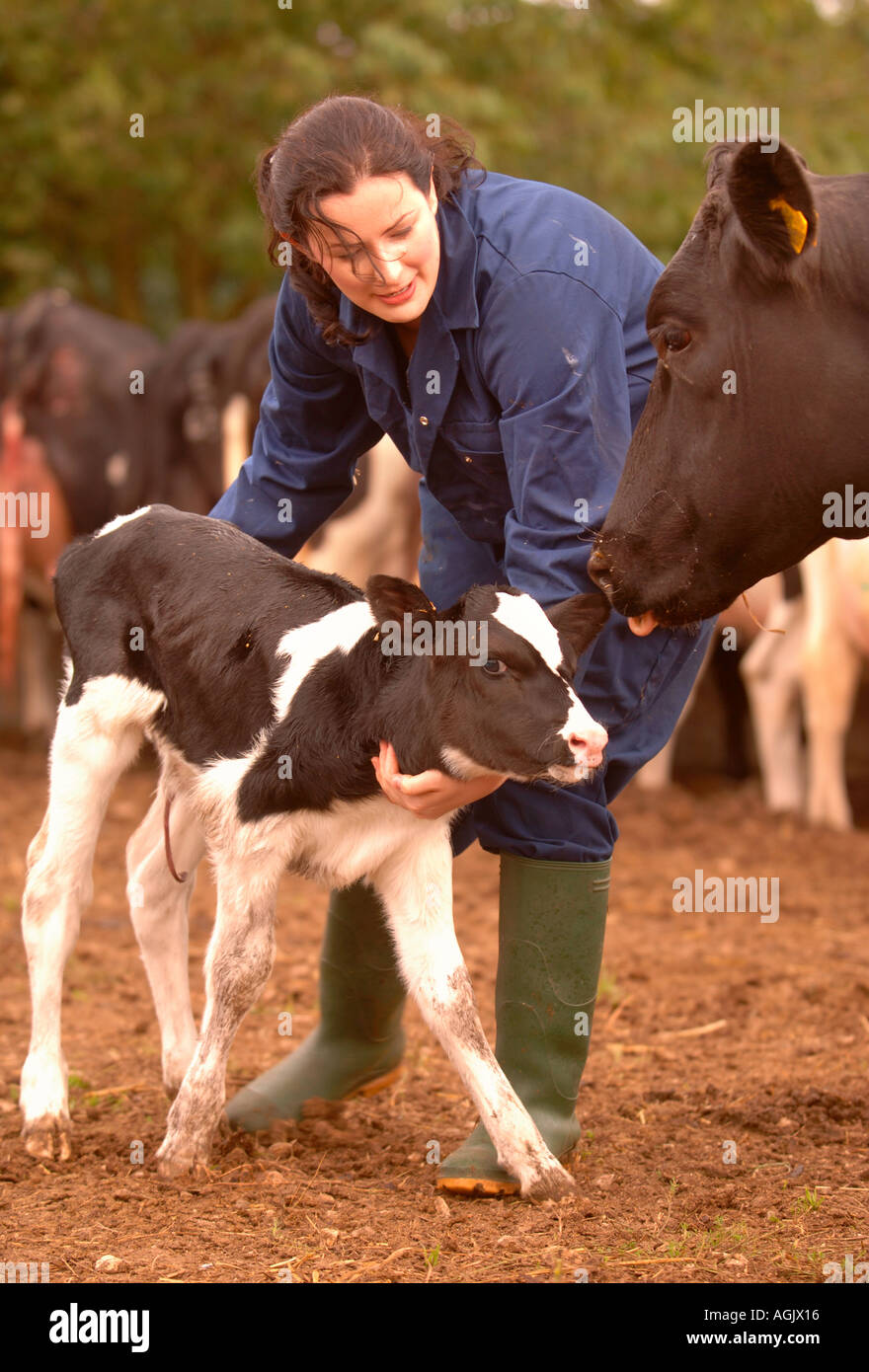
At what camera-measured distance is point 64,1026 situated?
16.7ft

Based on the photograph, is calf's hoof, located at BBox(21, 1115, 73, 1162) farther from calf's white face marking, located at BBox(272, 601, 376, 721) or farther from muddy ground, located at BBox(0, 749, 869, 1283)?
calf's white face marking, located at BBox(272, 601, 376, 721)

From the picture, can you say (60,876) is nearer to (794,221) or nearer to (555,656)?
(555,656)

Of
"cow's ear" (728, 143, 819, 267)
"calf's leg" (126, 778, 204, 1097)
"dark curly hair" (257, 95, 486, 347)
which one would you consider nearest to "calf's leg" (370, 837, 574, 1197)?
"calf's leg" (126, 778, 204, 1097)

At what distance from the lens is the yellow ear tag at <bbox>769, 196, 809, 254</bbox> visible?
296 centimetres

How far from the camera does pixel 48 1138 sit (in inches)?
149

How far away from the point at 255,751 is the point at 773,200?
150 centimetres

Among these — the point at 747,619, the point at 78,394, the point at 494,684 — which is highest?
the point at 78,394

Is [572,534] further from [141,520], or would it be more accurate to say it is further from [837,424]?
[141,520]

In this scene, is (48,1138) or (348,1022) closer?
(48,1138)

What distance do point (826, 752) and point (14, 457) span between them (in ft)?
17.7

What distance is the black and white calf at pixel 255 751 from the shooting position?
128 inches

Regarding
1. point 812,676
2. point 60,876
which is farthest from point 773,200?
point 812,676

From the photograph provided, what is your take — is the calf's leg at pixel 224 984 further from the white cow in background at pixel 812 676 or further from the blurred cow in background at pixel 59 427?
the blurred cow in background at pixel 59 427

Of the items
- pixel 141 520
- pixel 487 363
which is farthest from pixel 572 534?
pixel 141 520
